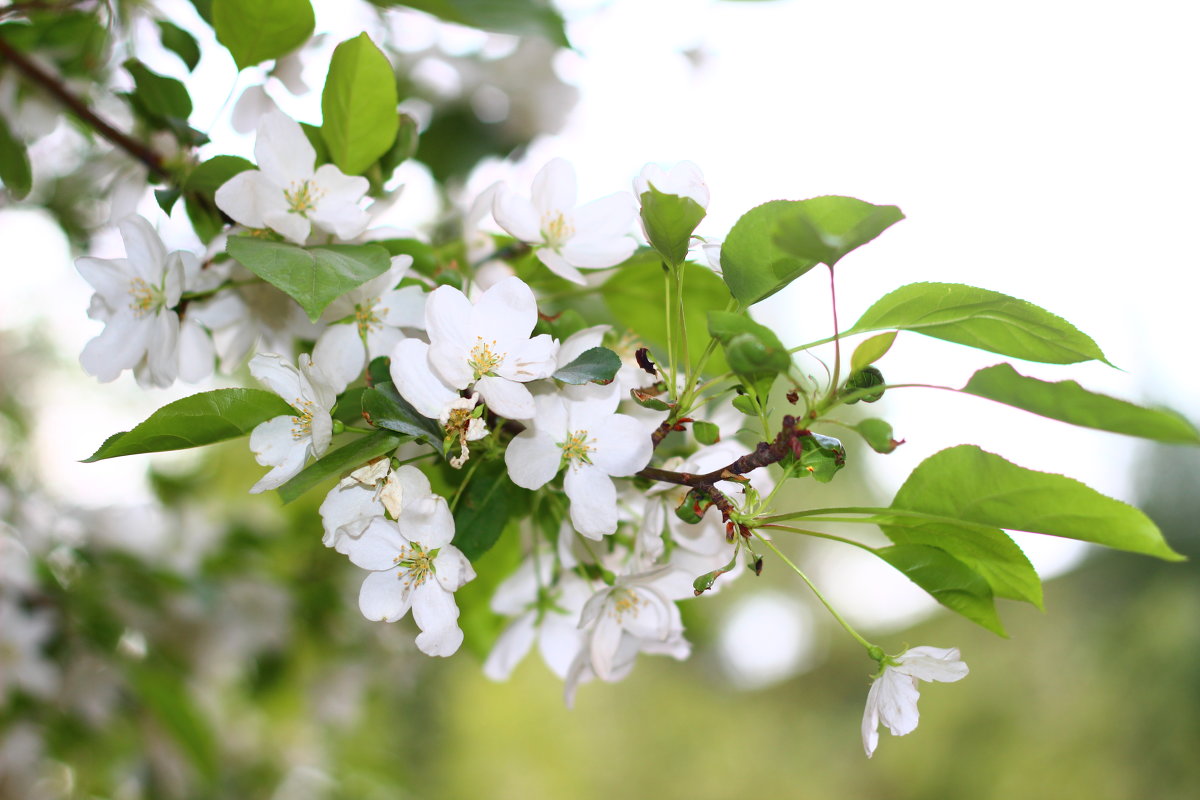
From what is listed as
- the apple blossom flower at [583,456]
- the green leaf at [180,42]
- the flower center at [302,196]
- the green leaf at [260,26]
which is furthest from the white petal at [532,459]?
the green leaf at [180,42]

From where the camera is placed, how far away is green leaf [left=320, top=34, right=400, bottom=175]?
515 mm

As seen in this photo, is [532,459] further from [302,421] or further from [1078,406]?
[1078,406]

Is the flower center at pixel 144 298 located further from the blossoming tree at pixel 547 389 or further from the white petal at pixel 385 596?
the white petal at pixel 385 596

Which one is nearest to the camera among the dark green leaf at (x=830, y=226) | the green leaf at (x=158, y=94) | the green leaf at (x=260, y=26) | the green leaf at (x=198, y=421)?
the dark green leaf at (x=830, y=226)

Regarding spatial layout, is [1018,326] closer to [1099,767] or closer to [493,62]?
[493,62]

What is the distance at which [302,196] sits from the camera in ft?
1.69

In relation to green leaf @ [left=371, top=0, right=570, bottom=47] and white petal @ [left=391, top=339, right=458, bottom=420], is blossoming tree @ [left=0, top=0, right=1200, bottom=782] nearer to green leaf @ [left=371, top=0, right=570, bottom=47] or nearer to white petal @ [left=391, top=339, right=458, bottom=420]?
white petal @ [left=391, top=339, right=458, bottom=420]

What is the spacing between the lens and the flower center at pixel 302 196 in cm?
51

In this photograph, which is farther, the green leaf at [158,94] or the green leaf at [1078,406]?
the green leaf at [158,94]

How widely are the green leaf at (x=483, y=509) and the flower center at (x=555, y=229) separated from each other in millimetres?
163

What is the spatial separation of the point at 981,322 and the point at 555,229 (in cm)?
28

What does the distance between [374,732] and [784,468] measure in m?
4.08

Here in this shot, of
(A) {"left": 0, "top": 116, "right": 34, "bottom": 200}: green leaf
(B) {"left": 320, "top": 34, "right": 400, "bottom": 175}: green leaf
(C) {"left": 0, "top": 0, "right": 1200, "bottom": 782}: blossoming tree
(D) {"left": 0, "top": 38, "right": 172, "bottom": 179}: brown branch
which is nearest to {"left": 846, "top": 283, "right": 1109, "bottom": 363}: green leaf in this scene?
(C) {"left": 0, "top": 0, "right": 1200, "bottom": 782}: blossoming tree

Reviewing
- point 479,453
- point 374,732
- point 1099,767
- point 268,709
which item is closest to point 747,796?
point 1099,767
